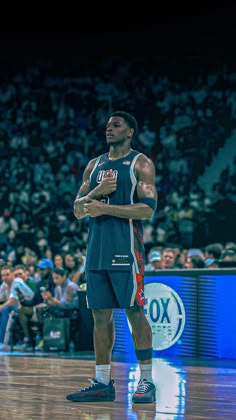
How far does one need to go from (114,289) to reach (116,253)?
0.94 feet

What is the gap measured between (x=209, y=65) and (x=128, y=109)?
3.03 meters

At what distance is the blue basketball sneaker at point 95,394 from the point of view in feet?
21.8

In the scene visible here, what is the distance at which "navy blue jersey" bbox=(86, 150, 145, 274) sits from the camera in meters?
6.82

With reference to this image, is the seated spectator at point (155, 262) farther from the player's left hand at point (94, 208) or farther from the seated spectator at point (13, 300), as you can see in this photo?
the player's left hand at point (94, 208)

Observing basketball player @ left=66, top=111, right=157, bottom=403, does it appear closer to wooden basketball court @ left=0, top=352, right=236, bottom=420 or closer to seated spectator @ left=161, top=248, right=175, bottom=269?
wooden basketball court @ left=0, top=352, right=236, bottom=420

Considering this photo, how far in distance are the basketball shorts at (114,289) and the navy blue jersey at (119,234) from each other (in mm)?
56

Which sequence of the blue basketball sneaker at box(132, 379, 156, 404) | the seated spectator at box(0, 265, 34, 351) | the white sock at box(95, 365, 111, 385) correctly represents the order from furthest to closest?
the seated spectator at box(0, 265, 34, 351), the white sock at box(95, 365, 111, 385), the blue basketball sneaker at box(132, 379, 156, 404)

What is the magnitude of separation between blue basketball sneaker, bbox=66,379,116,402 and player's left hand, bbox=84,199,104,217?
1.36 meters

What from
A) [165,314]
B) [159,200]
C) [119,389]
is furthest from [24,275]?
[119,389]

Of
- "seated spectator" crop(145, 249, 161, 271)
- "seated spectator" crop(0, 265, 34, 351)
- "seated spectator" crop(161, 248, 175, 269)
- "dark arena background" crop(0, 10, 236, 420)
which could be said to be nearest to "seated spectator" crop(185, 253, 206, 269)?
"dark arena background" crop(0, 10, 236, 420)

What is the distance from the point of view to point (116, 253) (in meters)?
6.82

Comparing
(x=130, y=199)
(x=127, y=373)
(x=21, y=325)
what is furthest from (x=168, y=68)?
(x=130, y=199)

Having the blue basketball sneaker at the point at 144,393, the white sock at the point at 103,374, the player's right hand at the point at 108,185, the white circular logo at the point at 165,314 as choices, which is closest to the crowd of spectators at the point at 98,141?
the white circular logo at the point at 165,314

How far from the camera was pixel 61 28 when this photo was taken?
32.7 metres
